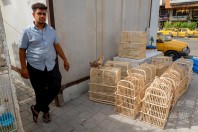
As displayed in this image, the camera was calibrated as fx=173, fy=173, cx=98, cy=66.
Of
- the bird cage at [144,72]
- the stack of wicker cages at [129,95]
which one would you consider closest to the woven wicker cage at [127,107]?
the stack of wicker cages at [129,95]

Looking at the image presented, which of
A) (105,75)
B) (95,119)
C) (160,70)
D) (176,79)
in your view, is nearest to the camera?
(95,119)

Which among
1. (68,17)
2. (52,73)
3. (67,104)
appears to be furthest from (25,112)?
(68,17)

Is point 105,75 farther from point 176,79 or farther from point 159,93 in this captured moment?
point 176,79

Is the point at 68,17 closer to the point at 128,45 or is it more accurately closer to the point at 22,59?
the point at 22,59

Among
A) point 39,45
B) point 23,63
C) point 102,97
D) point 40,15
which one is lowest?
point 102,97

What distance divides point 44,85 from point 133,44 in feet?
10.8

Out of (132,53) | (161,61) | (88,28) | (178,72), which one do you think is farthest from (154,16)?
(88,28)

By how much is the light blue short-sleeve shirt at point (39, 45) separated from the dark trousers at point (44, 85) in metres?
0.14

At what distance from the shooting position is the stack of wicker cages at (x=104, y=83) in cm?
435

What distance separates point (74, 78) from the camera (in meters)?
4.71

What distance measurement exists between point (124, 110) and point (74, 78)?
1619 mm

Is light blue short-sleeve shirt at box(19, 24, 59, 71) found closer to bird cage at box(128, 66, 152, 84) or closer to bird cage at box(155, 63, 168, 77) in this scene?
bird cage at box(128, 66, 152, 84)

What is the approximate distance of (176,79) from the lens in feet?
13.5

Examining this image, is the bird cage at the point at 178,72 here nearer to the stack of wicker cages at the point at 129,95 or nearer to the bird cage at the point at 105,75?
the stack of wicker cages at the point at 129,95
